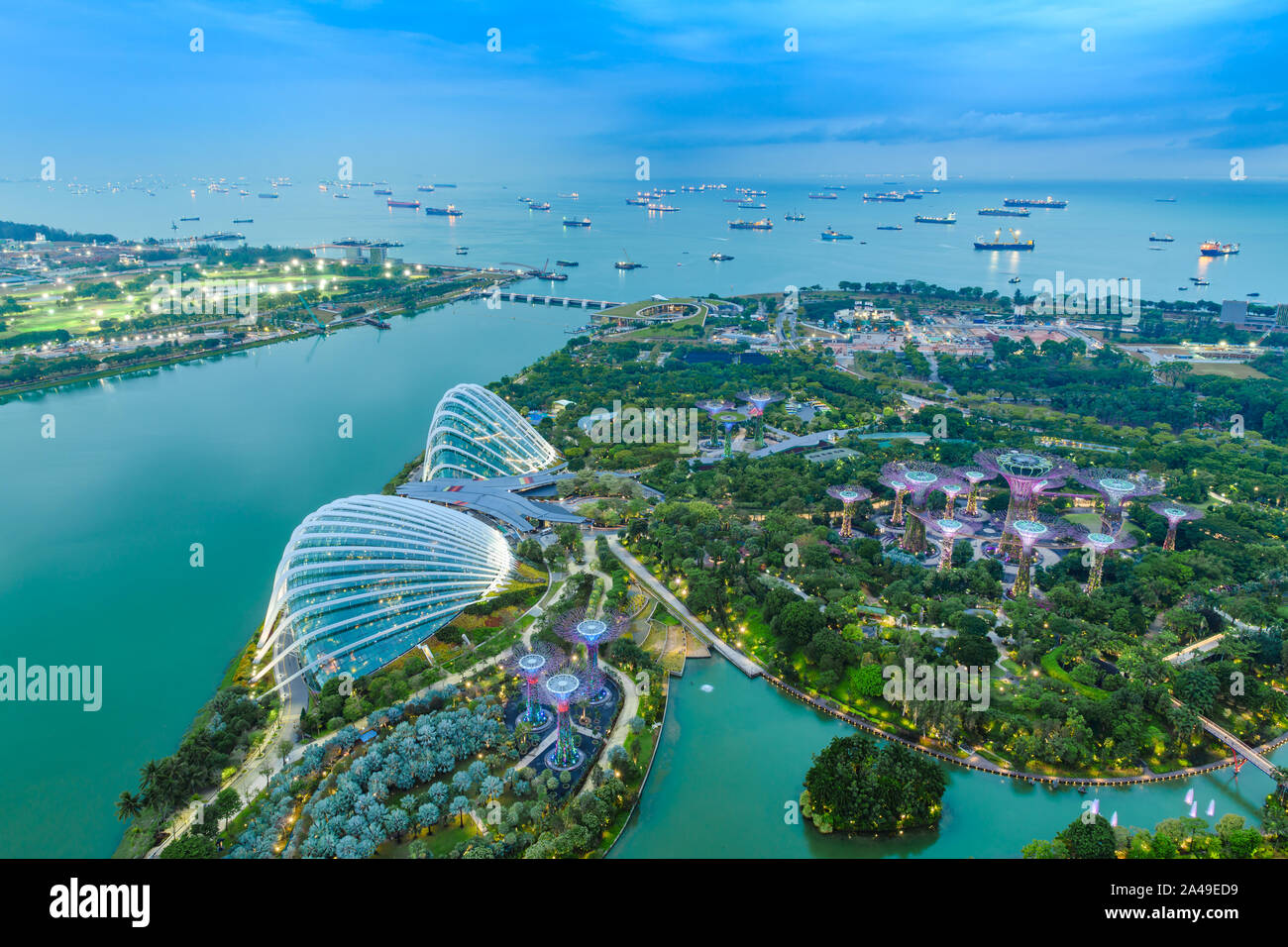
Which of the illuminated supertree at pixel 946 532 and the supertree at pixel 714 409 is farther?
the supertree at pixel 714 409

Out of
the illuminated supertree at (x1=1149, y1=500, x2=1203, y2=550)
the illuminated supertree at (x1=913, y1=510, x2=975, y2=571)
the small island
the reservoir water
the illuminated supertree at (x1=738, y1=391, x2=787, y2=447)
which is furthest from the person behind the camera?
the illuminated supertree at (x1=738, y1=391, x2=787, y2=447)

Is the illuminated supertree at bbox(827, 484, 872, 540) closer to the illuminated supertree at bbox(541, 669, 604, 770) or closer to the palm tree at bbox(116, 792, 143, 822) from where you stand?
the illuminated supertree at bbox(541, 669, 604, 770)

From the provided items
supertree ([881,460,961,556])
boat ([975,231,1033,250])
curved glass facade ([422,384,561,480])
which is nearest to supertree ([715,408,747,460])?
curved glass facade ([422,384,561,480])

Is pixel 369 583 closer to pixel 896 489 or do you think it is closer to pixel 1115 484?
pixel 896 489

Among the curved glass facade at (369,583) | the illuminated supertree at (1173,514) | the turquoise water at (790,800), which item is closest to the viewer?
the turquoise water at (790,800)

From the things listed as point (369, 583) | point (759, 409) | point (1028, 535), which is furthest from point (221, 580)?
point (1028, 535)

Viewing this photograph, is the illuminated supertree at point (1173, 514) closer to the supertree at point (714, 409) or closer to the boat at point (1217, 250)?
the supertree at point (714, 409)

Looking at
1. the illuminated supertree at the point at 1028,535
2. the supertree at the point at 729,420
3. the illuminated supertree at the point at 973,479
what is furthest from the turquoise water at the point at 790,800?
the supertree at the point at 729,420
